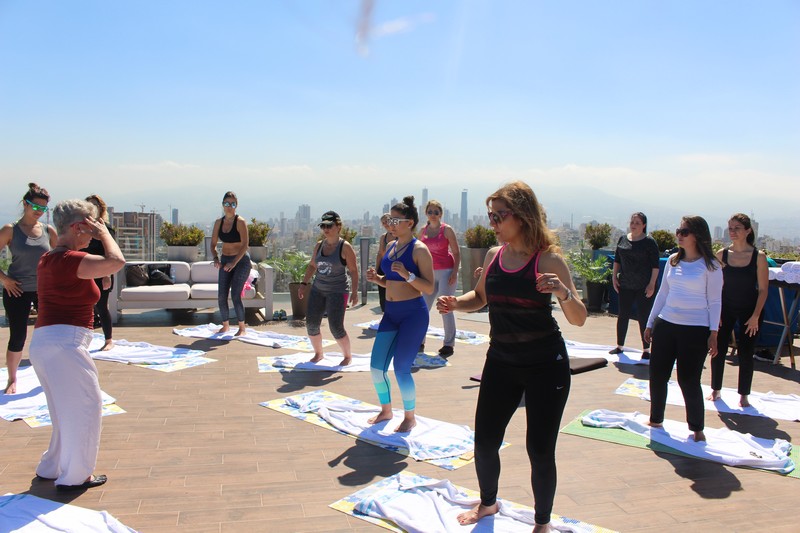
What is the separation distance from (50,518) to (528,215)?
9.71ft

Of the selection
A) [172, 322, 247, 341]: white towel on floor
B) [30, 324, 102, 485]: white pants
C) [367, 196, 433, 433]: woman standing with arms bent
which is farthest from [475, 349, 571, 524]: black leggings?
[172, 322, 247, 341]: white towel on floor

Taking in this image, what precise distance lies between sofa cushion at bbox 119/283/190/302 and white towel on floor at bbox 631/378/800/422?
7.05m

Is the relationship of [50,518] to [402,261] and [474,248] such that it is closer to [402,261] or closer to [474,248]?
[402,261]

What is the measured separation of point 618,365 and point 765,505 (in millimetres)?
3850

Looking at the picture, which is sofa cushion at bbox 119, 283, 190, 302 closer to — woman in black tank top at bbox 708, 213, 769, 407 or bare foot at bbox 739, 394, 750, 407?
woman in black tank top at bbox 708, 213, 769, 407

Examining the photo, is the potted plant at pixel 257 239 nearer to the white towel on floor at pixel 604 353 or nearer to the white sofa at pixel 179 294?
the white sofa at pixel 179 294

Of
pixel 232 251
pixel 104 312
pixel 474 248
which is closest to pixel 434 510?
pixel 104 312

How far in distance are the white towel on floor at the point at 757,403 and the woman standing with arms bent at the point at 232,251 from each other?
17.9 feet

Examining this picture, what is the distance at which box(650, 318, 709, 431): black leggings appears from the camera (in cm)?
467

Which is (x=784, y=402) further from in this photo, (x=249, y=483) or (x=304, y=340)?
(x=304, y=340)

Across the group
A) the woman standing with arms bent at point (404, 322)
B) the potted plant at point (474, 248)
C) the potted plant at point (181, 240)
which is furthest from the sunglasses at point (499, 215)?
the potted plant at point (474, 248)

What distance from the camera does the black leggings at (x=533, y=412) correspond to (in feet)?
9.63

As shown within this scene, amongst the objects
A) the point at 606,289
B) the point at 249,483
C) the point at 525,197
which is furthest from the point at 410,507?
the point at 606,289

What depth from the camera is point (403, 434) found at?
4.74 metres
